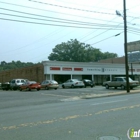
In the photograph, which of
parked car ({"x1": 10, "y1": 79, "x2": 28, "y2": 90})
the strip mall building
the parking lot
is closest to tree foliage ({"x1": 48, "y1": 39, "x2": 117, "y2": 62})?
the strip mall building

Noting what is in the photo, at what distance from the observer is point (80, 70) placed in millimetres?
46625

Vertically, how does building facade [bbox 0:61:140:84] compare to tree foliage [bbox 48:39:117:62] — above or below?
below

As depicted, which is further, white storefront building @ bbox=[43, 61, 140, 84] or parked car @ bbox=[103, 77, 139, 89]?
white storefront building @ bbox=[43, 61, 140, 84]

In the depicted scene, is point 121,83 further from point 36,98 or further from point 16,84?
point 16,84

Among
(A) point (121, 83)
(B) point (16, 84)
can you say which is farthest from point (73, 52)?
(A) point (121, 83)

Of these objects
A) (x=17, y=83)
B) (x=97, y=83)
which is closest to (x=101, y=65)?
(x=97, y=83)

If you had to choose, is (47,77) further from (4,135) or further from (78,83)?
(4,135)

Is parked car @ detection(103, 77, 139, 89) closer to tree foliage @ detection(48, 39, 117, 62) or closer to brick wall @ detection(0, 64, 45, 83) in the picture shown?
brick wall @ detection(0, 64, 45, 83)

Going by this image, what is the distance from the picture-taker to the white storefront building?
42.8 meters

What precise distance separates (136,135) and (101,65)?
4385 centimetres

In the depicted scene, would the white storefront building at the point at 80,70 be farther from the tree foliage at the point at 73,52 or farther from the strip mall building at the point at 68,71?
the tree foliage at the point at 73,52

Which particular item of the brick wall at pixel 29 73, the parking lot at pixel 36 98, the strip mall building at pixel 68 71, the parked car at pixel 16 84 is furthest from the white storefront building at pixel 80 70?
the parking lot at pixel 36 98

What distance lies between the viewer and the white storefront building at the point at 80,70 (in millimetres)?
42822

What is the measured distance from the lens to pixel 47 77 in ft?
141
